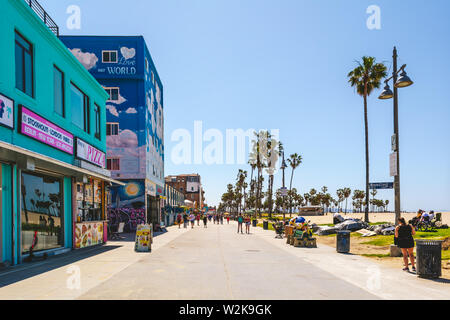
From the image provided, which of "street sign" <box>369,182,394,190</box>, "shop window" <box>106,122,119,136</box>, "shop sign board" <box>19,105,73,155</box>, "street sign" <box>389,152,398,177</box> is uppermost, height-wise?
"shop window" <box>106,122,119,136</box>

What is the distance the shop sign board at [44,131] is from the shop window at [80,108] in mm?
1612

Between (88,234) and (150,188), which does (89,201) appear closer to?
(88,234)

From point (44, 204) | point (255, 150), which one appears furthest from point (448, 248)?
point (255, 150)

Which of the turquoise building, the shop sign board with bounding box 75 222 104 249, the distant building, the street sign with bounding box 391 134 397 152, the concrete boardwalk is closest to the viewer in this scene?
the concrete boardwalk

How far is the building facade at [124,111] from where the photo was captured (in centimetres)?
3594

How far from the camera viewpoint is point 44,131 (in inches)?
561

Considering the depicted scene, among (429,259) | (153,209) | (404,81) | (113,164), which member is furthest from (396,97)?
(153,209)

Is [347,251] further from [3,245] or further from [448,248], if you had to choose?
[3,245]

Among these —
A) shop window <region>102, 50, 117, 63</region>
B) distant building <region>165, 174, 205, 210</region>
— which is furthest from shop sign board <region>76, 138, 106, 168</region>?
distant building <region>165, 174, 205, 210</region>

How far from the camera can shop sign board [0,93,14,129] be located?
11.4 meters

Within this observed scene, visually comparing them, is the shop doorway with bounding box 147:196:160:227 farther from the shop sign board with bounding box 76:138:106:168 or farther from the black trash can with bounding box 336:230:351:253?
the black trash can with bounding box 336:230:351:253

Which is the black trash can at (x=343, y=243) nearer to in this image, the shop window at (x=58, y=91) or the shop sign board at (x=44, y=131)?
the shop sign board at (x=44, y=131)

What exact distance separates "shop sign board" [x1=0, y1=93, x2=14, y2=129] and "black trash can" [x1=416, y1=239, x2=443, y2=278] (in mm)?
12579
